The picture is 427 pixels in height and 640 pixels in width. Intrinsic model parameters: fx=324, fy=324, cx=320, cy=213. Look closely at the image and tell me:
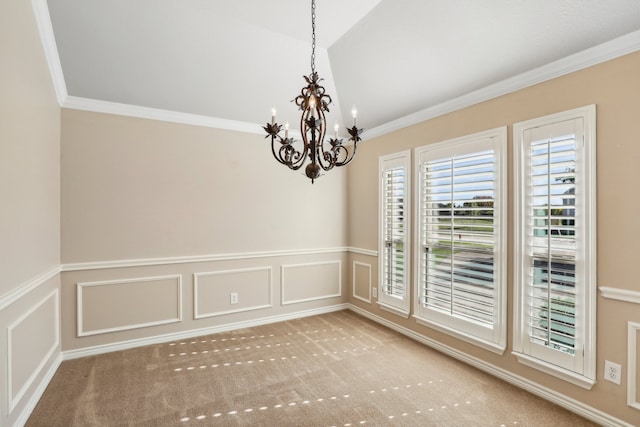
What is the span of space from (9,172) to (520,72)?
3.71m

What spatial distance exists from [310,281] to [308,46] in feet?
9.60

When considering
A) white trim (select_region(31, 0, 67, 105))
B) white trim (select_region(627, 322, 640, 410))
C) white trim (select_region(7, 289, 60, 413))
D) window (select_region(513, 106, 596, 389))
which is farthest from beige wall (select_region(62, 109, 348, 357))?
white trim (select_region(627, 322, 640, 410))

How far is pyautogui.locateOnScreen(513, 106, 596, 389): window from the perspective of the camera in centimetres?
225

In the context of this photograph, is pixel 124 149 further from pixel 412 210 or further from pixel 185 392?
pixel 412 210

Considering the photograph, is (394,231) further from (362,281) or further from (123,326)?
(123,326)

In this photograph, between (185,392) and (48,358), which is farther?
(48,358)

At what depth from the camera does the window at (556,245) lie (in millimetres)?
2254

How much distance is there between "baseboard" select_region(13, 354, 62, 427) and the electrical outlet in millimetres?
3931

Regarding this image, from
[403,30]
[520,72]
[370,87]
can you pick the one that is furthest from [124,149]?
[520,72]

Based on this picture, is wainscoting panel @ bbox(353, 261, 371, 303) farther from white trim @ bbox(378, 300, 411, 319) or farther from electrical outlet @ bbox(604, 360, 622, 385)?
electrical outlet @ bbox(604, 360, 622, 385)

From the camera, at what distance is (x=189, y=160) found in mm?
3725

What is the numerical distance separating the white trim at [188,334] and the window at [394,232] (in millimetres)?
987

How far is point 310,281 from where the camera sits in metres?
4.54

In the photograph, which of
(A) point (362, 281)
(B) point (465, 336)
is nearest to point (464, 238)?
(B) point (465, 336)
